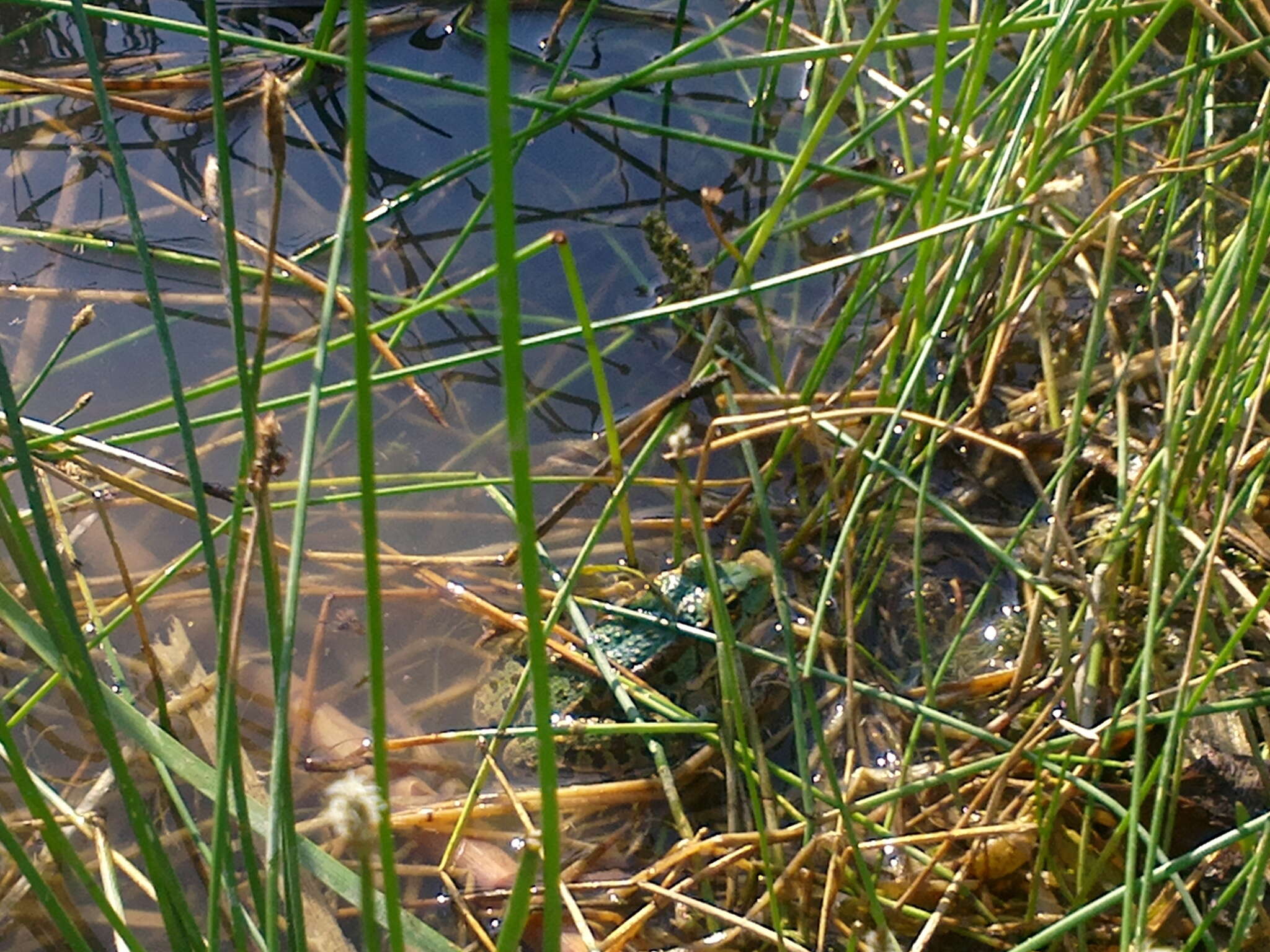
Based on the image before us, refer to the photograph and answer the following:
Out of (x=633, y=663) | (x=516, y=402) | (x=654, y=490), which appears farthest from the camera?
(x=654, y=490)

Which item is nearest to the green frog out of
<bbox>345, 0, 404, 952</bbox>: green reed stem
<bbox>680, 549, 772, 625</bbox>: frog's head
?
<bbox>680, 549, 772, 625</bbox>: frog's head

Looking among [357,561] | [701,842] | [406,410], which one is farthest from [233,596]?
[406,410]

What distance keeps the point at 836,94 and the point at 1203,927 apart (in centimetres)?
106

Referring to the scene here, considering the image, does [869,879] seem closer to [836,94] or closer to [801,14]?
[836,94]

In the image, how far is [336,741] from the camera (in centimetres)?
175

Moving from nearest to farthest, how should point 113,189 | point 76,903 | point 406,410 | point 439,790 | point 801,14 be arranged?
point 76,903 < point 439,790 < point 406,410 < point 113,189 < point 801,14

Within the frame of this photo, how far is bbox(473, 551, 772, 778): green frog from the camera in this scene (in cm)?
171

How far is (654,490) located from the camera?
204 cm

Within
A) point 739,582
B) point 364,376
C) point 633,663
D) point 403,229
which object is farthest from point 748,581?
point 364,376

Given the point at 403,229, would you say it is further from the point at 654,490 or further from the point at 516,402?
the point at 516,402

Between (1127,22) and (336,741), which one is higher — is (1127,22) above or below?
above

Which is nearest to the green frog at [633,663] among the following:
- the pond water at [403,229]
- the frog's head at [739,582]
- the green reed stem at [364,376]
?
the frog's head at [739,582]

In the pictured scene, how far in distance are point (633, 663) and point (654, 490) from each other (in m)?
0.42

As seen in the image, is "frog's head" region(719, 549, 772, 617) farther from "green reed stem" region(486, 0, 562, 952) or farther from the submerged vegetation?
"green reed stem" region(486, 0, 562, 952)
